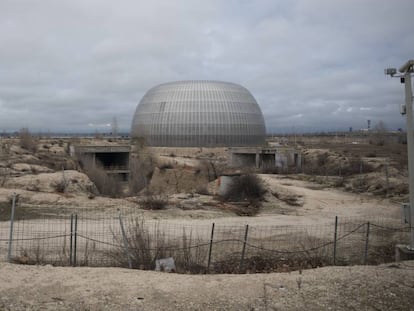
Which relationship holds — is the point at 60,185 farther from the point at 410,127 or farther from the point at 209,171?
the point at 410,127

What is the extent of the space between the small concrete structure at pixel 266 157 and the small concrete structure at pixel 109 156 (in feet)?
49.9

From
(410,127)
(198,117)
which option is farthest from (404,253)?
(198,117)

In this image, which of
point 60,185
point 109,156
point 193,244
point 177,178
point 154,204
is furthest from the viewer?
point 109,156

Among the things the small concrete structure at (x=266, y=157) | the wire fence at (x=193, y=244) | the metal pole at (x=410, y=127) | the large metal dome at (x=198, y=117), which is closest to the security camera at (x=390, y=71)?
the metal pole at (x=410, y=127)

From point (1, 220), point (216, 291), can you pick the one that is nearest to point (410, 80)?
point (216, 291)

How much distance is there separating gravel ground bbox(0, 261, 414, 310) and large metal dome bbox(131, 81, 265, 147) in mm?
75139

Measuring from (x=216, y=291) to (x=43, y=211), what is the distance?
47.6ft

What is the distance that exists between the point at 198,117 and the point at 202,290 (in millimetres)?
78703

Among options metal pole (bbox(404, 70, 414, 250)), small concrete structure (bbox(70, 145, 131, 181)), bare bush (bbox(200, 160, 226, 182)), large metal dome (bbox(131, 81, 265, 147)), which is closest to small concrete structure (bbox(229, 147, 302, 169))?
bare bush (bbox(200, 160, 226, 182))

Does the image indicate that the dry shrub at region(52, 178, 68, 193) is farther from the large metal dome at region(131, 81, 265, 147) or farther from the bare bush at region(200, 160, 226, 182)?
the large metal dome at region(131, 81, 265, 147)

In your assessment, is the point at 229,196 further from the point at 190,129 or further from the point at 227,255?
the point at 190,129

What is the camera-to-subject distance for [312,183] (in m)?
36.7

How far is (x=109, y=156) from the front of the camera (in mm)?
58094

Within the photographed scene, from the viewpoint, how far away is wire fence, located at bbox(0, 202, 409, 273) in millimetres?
10484
